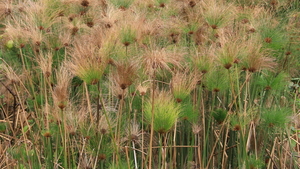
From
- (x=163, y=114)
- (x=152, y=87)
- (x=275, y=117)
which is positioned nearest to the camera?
(x=163, y=114)

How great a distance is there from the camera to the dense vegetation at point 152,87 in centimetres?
179

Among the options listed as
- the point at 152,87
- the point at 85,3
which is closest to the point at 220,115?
the point at 152,87

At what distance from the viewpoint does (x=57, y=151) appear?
2102 mm

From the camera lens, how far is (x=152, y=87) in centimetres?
190

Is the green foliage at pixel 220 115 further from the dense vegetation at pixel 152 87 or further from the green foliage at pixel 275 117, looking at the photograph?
the green foliage at pixel 275 117

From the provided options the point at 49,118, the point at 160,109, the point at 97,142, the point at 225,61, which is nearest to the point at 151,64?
the point at 160,109

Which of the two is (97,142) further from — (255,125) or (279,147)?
(279,147)

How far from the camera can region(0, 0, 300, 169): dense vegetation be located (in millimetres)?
1792

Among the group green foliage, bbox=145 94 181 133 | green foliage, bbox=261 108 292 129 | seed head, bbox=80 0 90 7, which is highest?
seed head, bbox=80 0 90 7

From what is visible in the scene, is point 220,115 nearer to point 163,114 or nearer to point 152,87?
point 152,87

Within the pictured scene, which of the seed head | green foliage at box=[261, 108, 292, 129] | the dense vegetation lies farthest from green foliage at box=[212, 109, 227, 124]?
the seed head

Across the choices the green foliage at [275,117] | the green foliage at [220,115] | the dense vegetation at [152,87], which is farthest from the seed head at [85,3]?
the green foliage at [275,117]

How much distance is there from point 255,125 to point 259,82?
210 millimetres

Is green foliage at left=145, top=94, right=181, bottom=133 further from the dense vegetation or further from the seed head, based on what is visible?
the seed head
